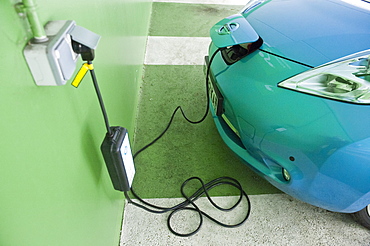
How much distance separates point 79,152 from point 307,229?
4.04 feet

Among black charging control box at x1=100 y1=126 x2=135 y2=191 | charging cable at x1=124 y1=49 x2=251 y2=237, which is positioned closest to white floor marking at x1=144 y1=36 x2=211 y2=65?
charging cable at x1=124 y1=49 x2=251 y2=237

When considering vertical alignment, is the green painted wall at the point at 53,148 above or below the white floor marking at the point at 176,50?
above

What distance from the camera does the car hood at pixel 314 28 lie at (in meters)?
1.12

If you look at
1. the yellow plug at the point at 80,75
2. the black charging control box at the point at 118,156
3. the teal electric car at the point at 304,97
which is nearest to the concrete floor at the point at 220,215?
the teal electric car at the point at 304,97

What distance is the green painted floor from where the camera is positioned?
162 centimetres

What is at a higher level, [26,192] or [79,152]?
[26,192]

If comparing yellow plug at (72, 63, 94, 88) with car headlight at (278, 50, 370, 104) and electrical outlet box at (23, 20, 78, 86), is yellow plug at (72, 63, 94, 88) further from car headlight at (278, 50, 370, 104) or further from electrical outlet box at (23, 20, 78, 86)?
car headlight at (278, 50, 370, 104)

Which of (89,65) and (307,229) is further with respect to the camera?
(307,229)

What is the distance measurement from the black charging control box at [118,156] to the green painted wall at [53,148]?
2.4 inches

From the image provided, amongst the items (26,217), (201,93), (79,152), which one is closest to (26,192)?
(26,217)

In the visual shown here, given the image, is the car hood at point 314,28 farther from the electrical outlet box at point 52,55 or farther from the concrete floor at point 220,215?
the electrical outlet box at point 52,55

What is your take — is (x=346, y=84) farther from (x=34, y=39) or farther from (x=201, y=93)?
(x=201, y=93)

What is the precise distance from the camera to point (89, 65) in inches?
26.7

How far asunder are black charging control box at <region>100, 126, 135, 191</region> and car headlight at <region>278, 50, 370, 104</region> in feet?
2.33
